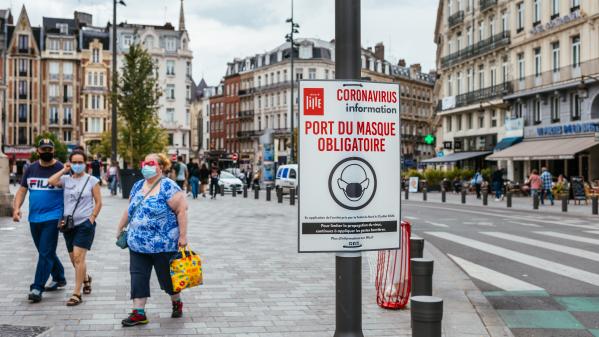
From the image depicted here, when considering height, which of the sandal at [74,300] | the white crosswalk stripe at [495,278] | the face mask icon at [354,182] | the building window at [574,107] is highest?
the building window at [574,107]

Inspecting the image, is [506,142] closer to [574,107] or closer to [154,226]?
[574,107]

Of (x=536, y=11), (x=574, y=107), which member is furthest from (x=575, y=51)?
(x=536, y=11)

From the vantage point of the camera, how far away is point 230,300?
293 inches

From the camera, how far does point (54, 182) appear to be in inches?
292

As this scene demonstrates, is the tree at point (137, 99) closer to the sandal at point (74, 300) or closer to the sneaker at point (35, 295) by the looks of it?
the sneaker at point (35, 295)

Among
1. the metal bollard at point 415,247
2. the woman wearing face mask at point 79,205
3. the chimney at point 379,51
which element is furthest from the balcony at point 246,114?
the metal bollard at point 415,247

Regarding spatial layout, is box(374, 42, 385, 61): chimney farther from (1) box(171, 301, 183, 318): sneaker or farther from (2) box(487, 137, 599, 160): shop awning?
(1) box(171, 301, 183, 318): sneaker

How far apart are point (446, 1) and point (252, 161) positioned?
167 ft

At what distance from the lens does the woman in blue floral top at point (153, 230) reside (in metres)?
6.38

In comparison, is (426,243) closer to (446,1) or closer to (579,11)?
(579,11)

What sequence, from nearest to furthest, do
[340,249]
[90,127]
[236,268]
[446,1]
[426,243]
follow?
[340,249], [236,268], [426,243], [446,1], [90,127]

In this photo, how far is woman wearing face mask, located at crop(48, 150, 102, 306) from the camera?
23.9 ft

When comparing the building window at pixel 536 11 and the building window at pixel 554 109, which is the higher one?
the building window at pixel 536 11

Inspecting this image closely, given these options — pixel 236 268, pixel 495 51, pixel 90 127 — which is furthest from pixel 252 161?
pixel 236 268
